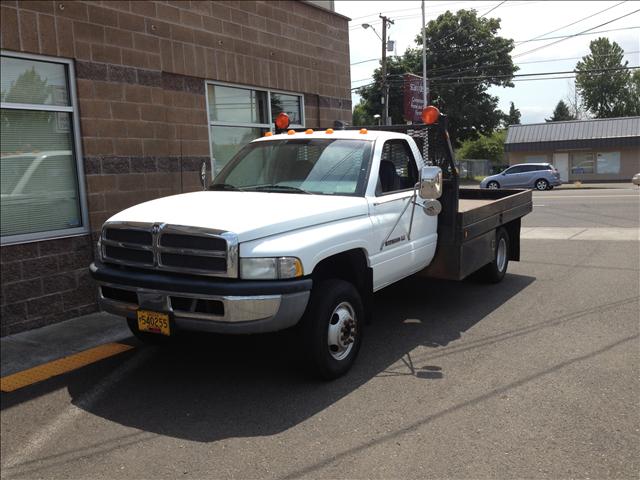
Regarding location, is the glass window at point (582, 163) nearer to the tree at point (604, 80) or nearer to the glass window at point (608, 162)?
the glass window at point (608, 162)

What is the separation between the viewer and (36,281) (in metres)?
6.35

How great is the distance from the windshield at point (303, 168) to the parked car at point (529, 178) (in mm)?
27326

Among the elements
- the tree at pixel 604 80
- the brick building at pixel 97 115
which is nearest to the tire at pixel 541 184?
the tree at pixel 604 80

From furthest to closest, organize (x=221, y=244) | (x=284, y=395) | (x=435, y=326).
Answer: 1. (x=435, y=326)
2. (x=284, y=395)
3. (x=221, y=244)

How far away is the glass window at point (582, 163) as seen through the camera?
39.8 m

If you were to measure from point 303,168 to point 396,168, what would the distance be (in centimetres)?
98

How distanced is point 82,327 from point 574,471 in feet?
17.1

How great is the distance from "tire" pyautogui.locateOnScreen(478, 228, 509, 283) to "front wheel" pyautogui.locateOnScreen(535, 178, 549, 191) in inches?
1008

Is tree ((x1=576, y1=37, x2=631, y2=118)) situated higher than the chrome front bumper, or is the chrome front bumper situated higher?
tree ((x1=576, y1=37, x2=631, y2=118))

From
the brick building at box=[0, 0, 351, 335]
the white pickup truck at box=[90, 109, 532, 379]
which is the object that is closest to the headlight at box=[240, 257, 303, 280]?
the white pickup truck at box=[90, 109, 532, 379]

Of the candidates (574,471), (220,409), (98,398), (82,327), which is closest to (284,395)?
(220,409)

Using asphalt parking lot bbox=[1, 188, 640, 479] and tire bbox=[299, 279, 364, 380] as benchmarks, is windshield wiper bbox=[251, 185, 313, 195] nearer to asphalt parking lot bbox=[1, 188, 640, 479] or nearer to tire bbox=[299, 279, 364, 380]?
tire bbox=[299, 279, 364, 380]

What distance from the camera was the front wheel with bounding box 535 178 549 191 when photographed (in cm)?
3181

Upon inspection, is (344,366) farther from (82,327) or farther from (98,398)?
(82,327)
